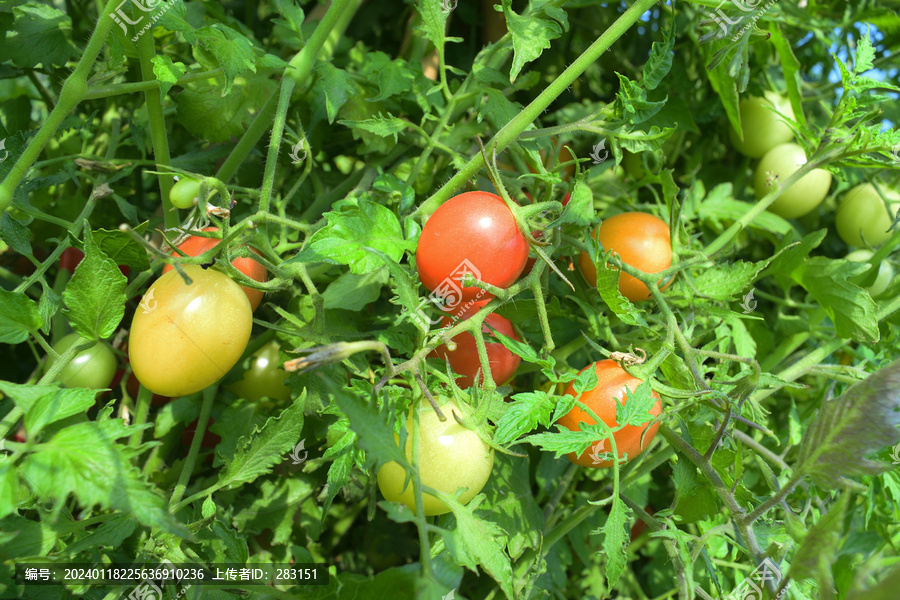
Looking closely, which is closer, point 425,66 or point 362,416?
point 362,416

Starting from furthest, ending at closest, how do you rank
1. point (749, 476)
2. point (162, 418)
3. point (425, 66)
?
point (425, 66) < point (749, 476) < point (162, 418)

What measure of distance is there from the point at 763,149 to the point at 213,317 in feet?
2.39

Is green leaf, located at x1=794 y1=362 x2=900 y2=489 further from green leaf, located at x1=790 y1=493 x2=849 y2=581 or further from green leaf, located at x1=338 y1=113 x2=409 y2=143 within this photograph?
green leaf, located at x1=338 y1=113 x2=409 y2=143

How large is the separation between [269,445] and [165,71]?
0.95 ft

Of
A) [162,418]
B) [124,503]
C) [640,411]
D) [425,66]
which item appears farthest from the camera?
[425,66]

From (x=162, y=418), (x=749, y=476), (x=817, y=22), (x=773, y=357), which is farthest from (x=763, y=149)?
(x=162, y=418)

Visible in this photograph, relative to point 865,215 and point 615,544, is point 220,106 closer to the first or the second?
point 615,544

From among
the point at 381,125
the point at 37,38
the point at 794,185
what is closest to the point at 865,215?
the point at 794,185

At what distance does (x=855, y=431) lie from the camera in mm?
344

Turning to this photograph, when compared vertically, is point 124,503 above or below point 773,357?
above

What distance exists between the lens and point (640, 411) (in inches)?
16.7

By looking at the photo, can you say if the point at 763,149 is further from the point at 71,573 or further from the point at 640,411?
the point at 71,573

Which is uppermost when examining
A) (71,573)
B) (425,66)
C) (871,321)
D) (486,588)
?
(425,66)

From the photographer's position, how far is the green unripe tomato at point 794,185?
75 centimetres
